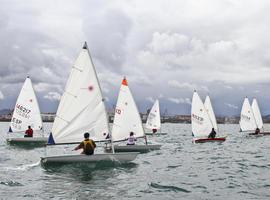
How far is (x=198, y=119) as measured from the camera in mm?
43500

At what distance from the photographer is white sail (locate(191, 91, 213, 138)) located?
43.3 m

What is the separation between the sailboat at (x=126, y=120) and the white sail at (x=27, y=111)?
12.5 meters

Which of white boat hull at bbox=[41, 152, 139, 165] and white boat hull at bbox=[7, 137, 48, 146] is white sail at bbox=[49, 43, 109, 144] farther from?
white boat hull at bbox=[7, 137, 48, 146]

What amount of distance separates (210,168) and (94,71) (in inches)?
356

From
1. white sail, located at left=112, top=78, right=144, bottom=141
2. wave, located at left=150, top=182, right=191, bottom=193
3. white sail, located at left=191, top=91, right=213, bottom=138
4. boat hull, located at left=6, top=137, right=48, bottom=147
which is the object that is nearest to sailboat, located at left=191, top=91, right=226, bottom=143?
white sail, located at left=191, top=91, right=213, bottom=138

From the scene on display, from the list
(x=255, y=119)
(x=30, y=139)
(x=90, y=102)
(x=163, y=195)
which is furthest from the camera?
(x=255, y=119)

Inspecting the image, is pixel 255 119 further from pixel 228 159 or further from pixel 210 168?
pixel 210 168

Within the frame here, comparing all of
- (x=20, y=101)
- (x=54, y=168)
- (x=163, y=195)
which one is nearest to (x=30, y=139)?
(x=20, y=101)

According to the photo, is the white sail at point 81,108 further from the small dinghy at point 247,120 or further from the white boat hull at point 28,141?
the small dinghy at point 247,120

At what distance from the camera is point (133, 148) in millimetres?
30891

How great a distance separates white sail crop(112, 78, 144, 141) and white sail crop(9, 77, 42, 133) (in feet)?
41.0

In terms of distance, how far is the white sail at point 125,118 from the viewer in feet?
103

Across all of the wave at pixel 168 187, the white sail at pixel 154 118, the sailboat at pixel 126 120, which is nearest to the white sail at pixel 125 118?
the sailboat at pixel 126 120

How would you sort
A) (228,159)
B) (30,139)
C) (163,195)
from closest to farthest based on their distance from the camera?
(163,195) → (228,159) → (30,139)
